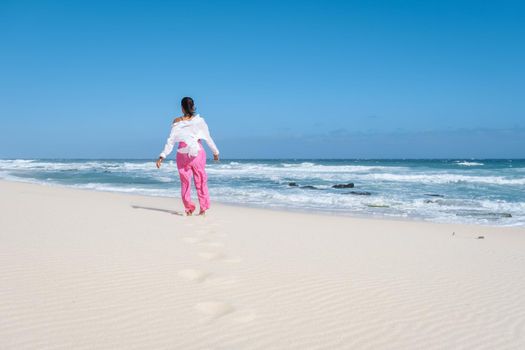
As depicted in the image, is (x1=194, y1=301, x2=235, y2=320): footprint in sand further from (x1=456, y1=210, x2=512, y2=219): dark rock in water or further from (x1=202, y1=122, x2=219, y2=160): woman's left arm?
(x1=456, y1=210, x2=512, y2=219): dark rock in water

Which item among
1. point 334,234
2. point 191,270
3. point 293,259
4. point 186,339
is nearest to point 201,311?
point 186,339

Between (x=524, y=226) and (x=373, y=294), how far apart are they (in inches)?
272

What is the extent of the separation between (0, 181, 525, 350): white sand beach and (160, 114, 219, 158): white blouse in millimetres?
1782

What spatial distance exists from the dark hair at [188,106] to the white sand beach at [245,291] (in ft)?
7.12

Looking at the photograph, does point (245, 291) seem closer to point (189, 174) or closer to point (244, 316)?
point (244, 316)

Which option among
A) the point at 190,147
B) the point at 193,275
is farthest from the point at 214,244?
the point at 190,147

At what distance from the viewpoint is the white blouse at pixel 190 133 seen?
686 centimetres

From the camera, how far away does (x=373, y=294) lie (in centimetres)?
315

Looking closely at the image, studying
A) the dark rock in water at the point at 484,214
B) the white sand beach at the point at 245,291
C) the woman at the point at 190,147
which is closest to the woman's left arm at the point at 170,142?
the woman at the point at 190,147

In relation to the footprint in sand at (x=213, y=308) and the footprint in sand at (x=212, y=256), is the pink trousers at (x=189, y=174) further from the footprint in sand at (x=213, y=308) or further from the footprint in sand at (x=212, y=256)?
the footprint in sand at (x=213, y=308)

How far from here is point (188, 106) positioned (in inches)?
269

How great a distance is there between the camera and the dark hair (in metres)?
6.78

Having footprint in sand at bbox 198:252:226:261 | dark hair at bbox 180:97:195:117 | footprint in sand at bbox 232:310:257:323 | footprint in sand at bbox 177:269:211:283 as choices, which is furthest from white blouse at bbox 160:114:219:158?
footprint in sand at bbox 232:310:257:323

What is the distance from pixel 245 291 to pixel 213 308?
0.41 meters
